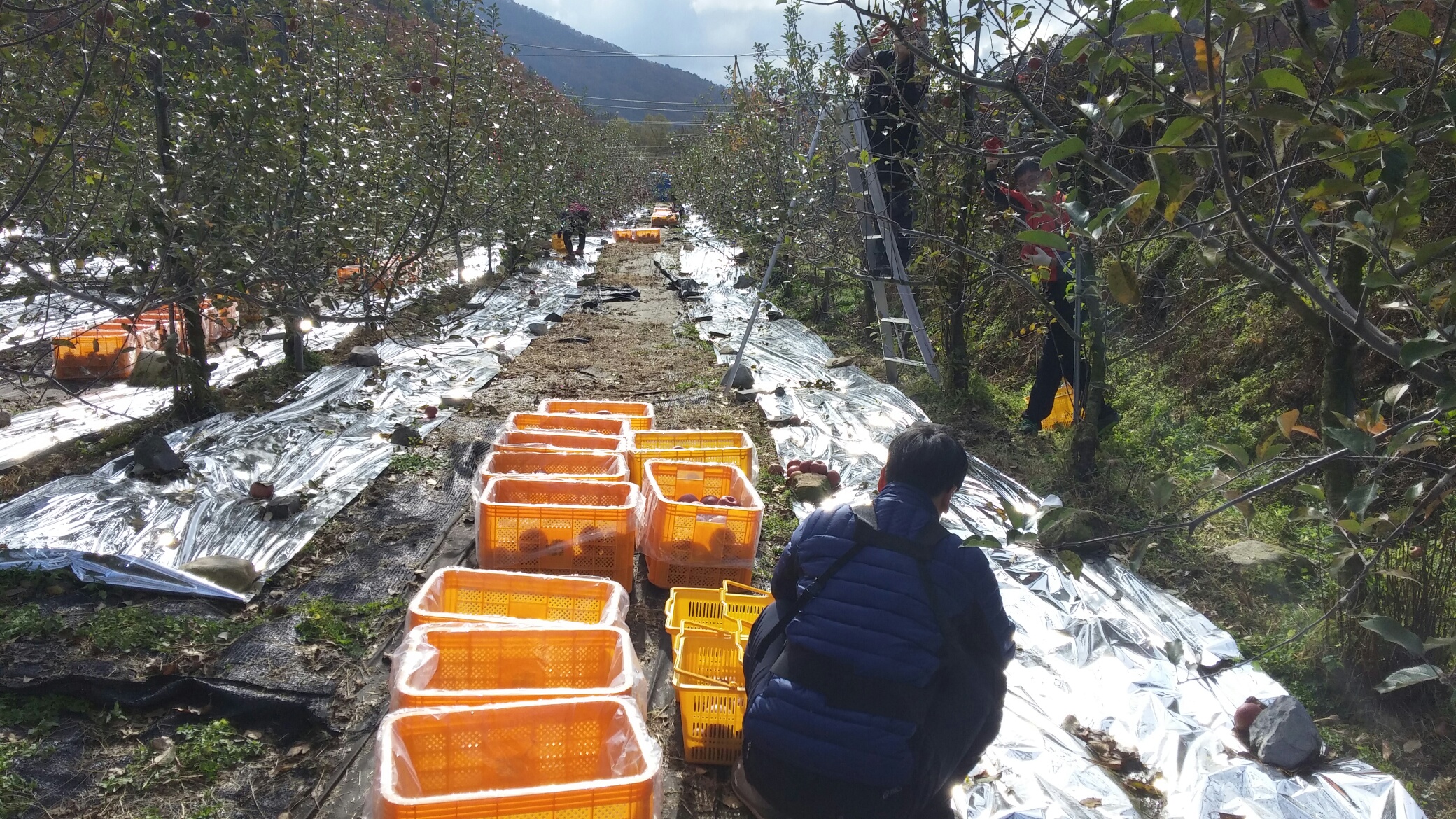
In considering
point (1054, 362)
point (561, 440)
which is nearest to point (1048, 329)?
point (1054, 362)

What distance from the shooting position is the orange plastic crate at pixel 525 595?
9.97ft

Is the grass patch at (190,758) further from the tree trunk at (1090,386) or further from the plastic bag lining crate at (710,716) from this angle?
the tree trunk at (1090,386)

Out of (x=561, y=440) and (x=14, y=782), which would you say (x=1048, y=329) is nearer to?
(x=561, y=440)

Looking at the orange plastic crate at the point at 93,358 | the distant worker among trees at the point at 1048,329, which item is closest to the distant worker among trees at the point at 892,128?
the distant worker among trees at the point at 1048,329

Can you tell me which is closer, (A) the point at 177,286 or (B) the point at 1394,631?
(B) the point at 1394,631

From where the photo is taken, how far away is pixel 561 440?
463 centimetres

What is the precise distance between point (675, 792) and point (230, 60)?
4266 mm

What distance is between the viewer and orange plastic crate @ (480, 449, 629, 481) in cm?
419

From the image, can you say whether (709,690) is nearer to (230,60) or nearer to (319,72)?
(230,60)

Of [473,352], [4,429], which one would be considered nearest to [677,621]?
[4,429]

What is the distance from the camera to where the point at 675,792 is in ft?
8.84

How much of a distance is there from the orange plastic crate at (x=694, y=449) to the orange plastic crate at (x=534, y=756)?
2.21m

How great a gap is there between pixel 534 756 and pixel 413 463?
138 inches

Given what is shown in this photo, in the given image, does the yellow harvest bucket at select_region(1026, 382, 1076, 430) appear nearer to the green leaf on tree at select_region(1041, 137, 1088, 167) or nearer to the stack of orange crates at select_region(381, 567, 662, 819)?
the stack of orange crates at select_region(381, 567, 662, 819)
